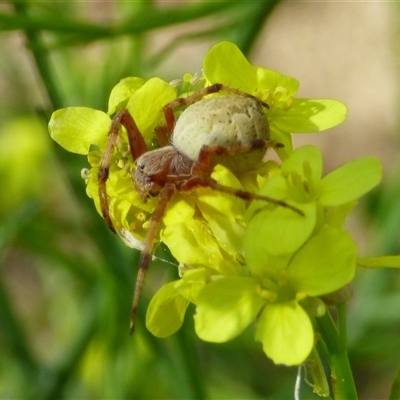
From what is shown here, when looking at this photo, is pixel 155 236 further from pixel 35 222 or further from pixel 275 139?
pixel 35 222

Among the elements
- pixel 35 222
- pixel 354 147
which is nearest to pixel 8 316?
pixel 35 222

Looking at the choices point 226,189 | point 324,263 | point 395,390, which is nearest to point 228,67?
point 226,189

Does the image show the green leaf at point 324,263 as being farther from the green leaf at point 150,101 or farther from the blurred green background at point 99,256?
the blurred green background at point 99,256

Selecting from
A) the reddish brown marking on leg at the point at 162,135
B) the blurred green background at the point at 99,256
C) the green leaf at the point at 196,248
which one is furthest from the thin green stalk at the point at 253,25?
the green leaf at the point at 196,248

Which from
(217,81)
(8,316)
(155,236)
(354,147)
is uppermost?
Answer: (217,81)

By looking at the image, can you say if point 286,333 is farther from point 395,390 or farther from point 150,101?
point 150,101

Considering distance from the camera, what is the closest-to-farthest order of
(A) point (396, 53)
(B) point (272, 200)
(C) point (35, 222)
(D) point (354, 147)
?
(B) point (272, 200) < (C) point (35, 222) < (A) point (396, 53) < (D) point (354, 147)
